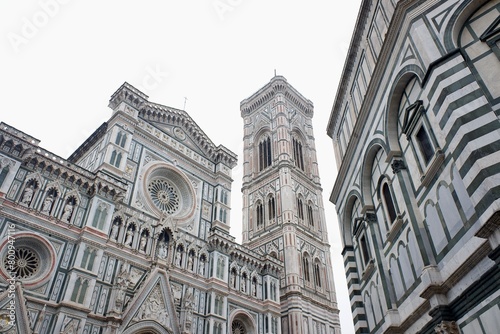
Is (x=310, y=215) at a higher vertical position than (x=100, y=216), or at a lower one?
higher

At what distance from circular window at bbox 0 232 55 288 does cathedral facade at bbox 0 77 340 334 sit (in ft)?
0.15

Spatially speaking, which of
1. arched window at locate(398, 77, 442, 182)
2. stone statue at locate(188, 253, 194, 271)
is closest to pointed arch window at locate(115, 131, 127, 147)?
stone statue at locate(188, 253, 194, 271)

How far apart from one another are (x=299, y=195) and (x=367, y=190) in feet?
90.1

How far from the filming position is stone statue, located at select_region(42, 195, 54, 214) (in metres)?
18.2

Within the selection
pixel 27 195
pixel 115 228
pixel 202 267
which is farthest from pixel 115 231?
pixel 202 267

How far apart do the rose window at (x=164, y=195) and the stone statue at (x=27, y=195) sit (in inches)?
306

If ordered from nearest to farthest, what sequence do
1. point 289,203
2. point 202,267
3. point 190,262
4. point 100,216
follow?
point 100,216 < point 190,262 < point 202,267 < point 289,203

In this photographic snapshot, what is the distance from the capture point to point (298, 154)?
45906mm

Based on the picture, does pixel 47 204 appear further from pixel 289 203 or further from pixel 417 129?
pixel 289 203

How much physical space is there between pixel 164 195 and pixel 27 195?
930 centimetres

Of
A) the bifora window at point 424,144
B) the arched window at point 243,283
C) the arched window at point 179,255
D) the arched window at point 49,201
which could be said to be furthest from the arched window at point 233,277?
the bifora window at point 424,144

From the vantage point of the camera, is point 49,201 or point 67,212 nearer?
point 49,201

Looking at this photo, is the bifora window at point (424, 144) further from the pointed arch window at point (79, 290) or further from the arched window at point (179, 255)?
the arched window at point (179, 255)

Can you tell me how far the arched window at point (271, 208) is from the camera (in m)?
38.9
